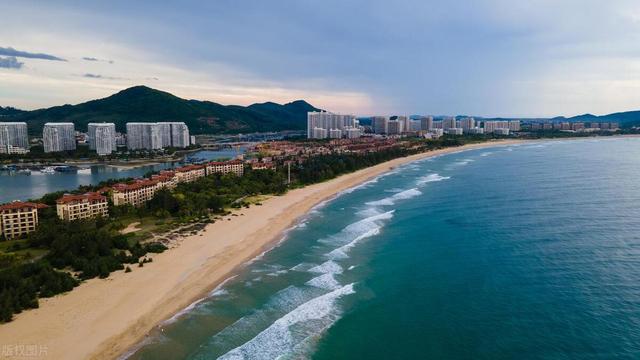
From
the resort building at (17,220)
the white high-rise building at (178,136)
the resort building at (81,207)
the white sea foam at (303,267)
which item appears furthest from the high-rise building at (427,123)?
the resort building at (17,220)

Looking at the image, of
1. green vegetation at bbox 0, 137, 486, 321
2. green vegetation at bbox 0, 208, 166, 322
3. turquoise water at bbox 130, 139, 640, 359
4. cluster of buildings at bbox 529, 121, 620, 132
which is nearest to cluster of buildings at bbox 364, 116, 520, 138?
cluster of buildings at bbox 529, 121, 620, 132

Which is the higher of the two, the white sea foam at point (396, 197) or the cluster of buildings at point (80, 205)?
the cluster of buildings at point (80, 205)

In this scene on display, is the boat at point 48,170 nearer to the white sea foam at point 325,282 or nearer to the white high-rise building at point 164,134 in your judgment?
the white high-rise building at point 164,134

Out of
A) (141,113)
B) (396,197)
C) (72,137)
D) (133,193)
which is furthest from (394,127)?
(133,193)

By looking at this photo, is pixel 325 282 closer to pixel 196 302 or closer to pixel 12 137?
pixel 196 302

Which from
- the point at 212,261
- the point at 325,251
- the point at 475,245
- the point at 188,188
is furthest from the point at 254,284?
the point at 188,188
